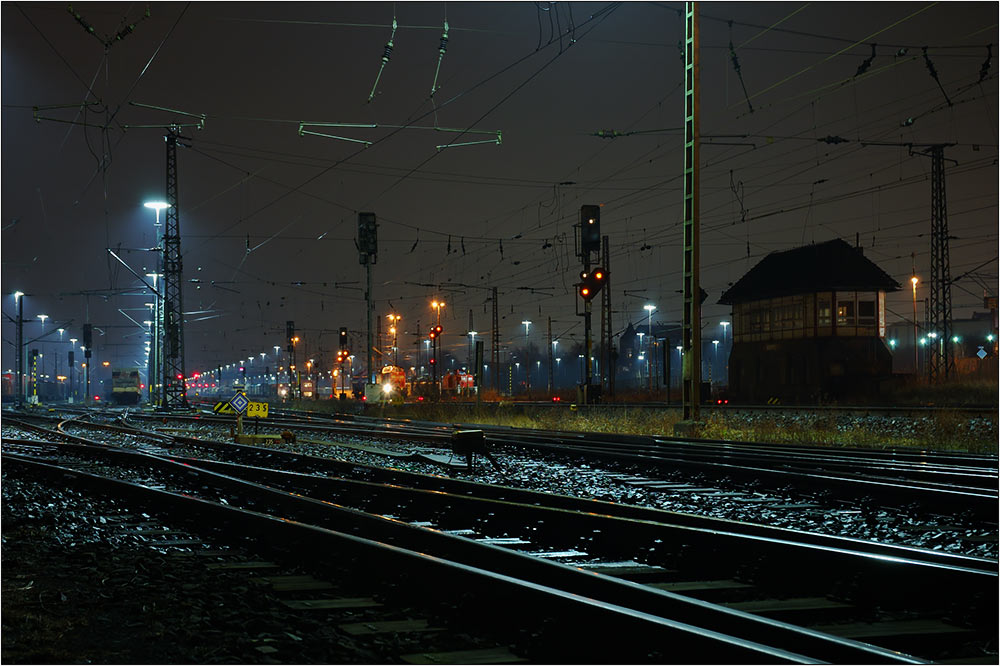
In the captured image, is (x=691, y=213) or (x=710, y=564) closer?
(x=710, y=564)

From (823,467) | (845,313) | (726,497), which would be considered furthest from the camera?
(845,313)

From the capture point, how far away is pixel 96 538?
9.28 m

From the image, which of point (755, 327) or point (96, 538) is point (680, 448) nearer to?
point (96, 538)

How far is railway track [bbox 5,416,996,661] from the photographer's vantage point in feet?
18.2

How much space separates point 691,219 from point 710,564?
1335cm

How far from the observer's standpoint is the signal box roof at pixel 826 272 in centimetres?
4975

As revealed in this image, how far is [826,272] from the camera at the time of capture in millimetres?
49781

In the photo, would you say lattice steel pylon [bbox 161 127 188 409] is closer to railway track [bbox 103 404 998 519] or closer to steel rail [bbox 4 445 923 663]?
railway track [bbox 103 404 998 519]

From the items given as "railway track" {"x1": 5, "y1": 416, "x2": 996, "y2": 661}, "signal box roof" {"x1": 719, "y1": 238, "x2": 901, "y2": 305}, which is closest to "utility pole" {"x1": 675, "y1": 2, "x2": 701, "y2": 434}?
"railway track" {"x1": 5, "y1": 416, "x2": 996, "y2": 661}

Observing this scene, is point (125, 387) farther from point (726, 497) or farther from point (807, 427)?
A: point (726, 497)

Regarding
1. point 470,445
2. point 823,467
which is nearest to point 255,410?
point 470,445

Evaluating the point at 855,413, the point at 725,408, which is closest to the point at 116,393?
the point at 725,408

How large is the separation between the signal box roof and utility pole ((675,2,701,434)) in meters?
33.3

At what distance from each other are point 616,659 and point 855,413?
2482 cm
